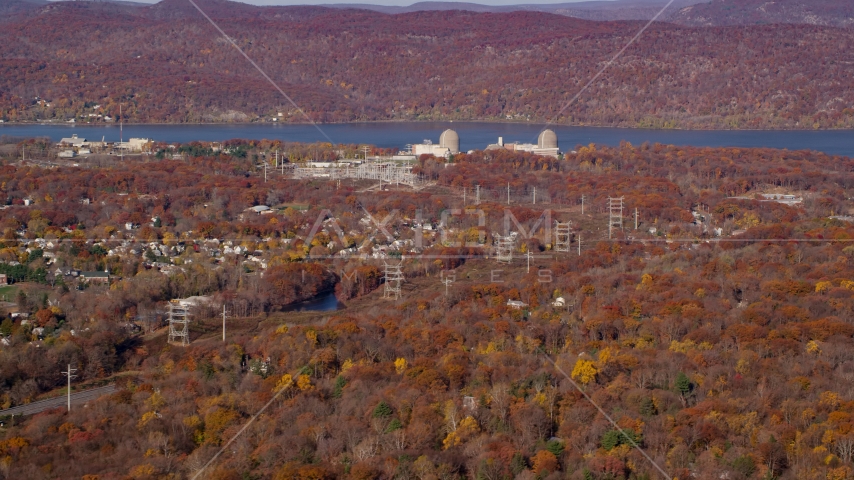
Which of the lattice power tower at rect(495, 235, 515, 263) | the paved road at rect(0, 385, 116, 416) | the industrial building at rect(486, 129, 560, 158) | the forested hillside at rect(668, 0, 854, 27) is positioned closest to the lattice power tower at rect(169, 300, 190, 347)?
the paved road at rect(0, 385, 116, 416)

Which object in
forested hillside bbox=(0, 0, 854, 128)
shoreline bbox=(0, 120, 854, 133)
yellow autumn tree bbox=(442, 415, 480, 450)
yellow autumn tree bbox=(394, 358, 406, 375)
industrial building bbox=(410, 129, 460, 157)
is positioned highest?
forested hillside bbox=(0, 0, 854, 128)

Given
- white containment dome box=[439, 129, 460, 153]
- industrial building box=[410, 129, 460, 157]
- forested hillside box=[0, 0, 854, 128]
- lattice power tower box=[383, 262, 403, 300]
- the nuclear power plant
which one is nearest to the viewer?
lattice power tower box=[383, 262, 403, 300]

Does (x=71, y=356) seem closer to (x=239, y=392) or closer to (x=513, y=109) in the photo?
(x=239, y=392)

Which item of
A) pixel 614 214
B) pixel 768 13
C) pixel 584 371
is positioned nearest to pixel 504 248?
pixel 614 214

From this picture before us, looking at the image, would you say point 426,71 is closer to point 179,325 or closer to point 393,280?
point 393,280

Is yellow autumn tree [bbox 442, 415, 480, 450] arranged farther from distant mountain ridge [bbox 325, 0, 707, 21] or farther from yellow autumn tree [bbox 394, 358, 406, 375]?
distant mountain ridge [bbox 325, 0, 707, 21]

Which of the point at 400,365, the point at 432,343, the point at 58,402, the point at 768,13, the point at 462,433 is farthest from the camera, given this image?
the point at 768,13

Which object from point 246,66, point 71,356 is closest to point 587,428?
point 71,356

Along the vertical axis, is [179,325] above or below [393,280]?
below
